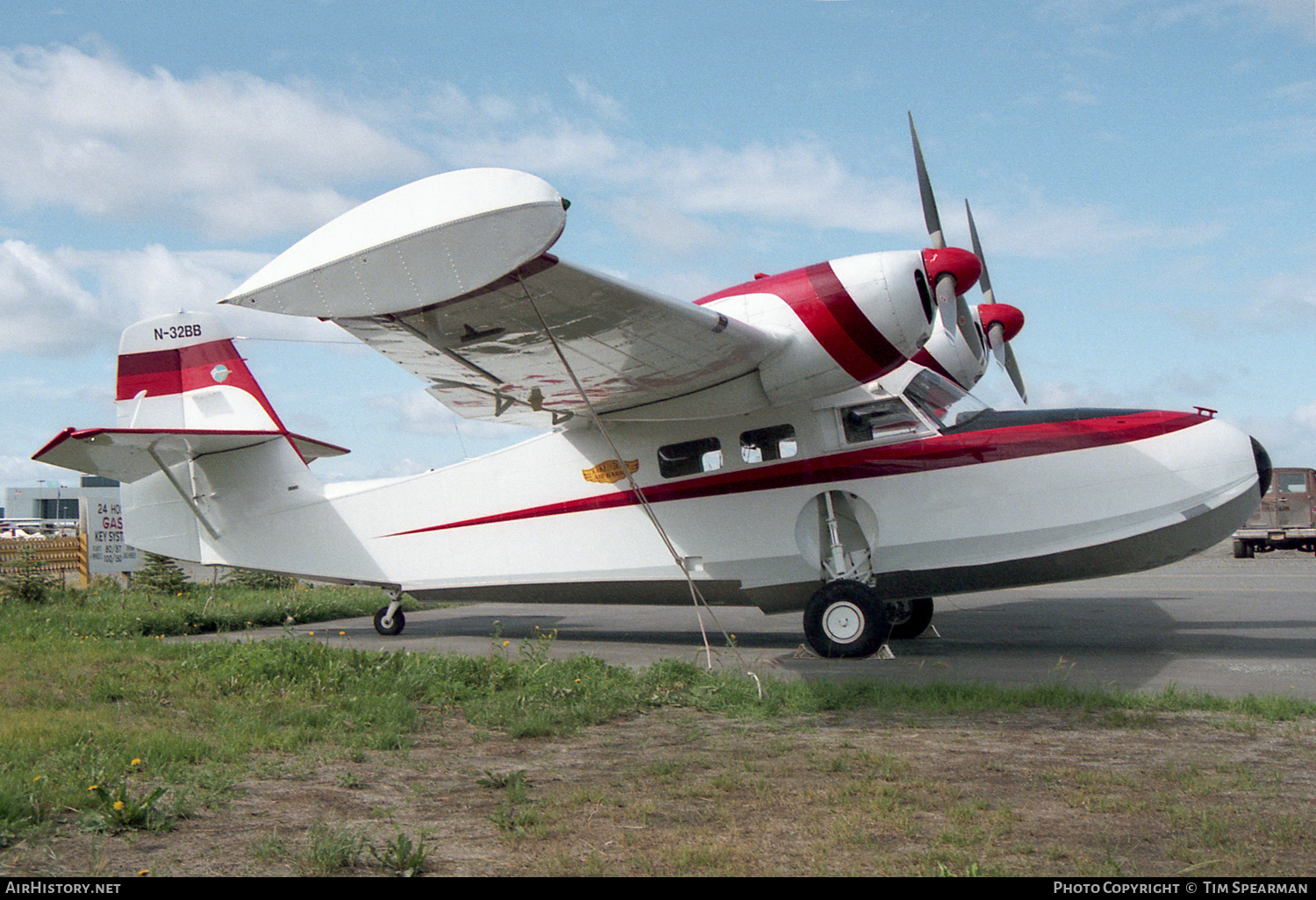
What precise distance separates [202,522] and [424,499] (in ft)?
10.4

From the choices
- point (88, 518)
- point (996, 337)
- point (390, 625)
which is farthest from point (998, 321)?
point (88, 518)

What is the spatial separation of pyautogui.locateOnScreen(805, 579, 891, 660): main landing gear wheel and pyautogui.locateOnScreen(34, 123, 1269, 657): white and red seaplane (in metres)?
0.02

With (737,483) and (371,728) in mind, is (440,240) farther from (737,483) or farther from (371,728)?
(737,483)

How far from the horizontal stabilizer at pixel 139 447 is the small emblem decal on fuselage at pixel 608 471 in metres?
4.46

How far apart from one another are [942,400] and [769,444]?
1.83 m

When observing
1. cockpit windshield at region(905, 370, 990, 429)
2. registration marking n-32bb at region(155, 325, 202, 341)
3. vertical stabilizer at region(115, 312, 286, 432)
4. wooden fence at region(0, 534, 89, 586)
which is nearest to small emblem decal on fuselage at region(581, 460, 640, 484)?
cockpit windshield at region(905, 370, 990, 429)

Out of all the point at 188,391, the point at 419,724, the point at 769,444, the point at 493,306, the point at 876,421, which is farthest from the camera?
the point at 188,391

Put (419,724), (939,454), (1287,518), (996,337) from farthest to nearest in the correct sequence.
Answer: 1. (1287,518)
2. (996,337)
3. (939,454)
4. (419,724)

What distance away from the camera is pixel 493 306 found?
6.53 meters

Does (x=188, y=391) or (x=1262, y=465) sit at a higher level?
(x=188, y=391)

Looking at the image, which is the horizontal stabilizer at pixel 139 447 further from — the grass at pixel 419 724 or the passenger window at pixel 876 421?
the passenger window at pixel 876 421

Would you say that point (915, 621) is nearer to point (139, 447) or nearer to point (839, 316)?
point (839, 316)

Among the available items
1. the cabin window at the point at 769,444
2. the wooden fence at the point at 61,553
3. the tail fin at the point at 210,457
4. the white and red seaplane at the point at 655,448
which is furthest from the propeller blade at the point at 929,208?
the wooden fence at the point at 61,553

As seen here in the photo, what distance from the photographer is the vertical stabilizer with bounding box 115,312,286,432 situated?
1150 centimetres
